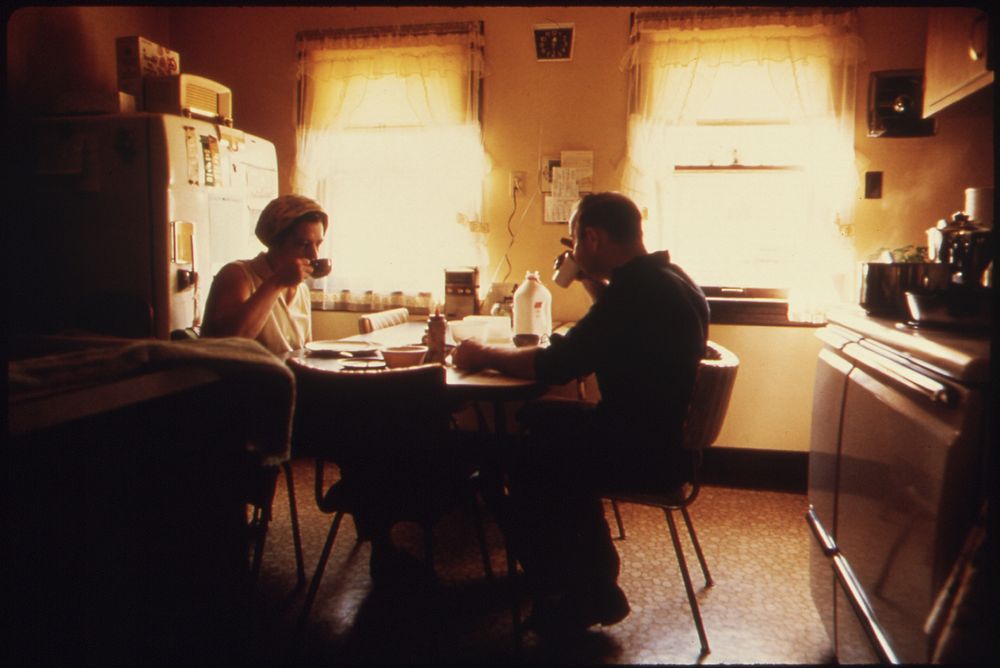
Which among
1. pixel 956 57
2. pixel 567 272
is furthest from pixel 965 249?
pixel 567 272

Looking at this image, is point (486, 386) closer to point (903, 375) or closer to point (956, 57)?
point (903, 375)

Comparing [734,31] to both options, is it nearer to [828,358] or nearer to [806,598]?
[828,358]

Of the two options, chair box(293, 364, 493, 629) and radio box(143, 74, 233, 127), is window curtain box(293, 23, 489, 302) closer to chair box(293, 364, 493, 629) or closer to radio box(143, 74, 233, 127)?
radio box(143, 74, 233, 127)

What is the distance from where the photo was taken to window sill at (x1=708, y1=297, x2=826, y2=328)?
339cm

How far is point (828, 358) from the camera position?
1.85m

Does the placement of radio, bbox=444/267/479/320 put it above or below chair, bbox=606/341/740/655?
above

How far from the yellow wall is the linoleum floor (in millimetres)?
916

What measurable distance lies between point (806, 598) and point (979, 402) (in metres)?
1.30

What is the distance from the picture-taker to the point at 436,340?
2.02 m

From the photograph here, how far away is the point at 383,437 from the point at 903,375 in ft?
3.64

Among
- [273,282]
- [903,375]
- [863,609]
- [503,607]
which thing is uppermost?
[273,282]

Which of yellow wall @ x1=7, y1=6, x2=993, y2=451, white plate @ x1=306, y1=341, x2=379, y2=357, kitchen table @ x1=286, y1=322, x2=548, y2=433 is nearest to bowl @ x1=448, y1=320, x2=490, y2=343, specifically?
white plate @ x1=306, y1=341, x2=379, y2=357

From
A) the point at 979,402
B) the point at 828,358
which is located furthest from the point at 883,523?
the point at 828,358

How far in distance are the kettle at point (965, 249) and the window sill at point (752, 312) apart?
66.0 inches
